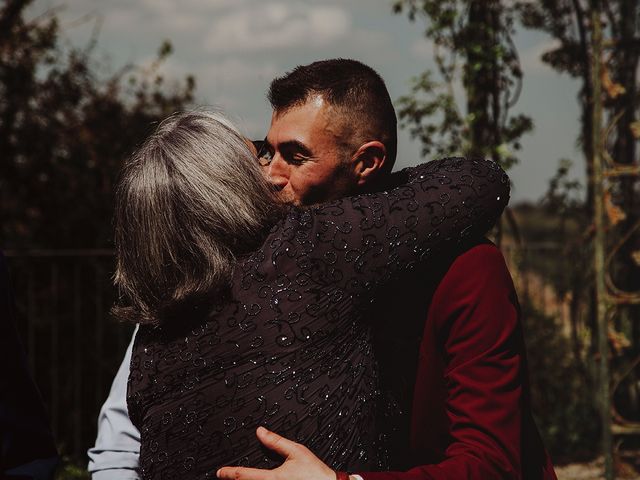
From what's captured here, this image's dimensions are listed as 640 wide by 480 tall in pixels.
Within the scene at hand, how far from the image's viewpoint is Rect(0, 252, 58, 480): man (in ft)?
5.66

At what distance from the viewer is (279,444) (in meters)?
1.83

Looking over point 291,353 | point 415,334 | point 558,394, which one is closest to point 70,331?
point 558,394

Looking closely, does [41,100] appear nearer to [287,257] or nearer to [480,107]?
[480,107]

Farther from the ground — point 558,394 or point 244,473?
point 244,473

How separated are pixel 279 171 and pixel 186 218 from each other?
34 centimetres

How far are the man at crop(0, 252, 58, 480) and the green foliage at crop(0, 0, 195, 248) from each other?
5.06 meters

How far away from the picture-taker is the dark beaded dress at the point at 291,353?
1877 millimetres

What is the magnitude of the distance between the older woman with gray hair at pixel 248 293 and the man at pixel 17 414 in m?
0.28

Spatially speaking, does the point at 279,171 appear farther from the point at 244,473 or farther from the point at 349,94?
the point at 244,473

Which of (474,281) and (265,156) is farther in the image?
(265,156)

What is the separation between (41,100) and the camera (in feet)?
24.8

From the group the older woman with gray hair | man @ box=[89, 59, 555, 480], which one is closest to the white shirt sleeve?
man @ box=[89, 59, 555, 480]

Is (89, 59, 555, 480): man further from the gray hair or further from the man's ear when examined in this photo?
the gray hair

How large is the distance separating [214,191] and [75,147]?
578 cm
